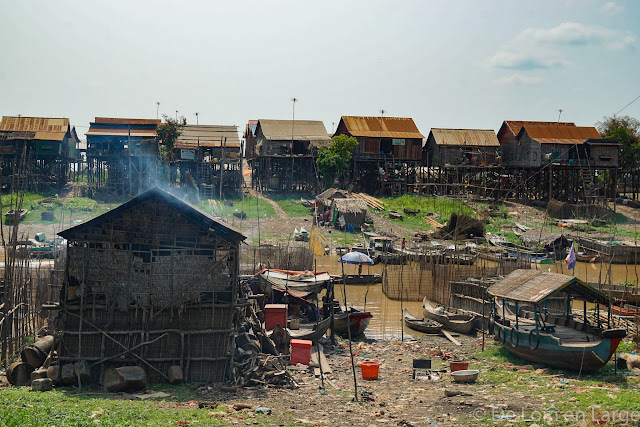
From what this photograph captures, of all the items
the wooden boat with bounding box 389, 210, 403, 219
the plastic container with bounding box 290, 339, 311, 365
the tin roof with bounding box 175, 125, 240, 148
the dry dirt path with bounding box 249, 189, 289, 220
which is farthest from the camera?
the tin roof with bounding box 175, 125, 240, 148

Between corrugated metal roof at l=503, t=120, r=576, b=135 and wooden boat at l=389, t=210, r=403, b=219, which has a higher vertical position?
corrugated metal roof at l=503, t=120, r=576, b=135

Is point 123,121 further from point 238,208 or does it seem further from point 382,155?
point 382,155

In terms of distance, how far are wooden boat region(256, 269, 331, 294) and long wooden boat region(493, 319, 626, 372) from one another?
5709 mm

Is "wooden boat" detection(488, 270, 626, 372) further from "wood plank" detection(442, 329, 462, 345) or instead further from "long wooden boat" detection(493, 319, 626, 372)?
"wood plank" detection(442, 329, 462, 345)

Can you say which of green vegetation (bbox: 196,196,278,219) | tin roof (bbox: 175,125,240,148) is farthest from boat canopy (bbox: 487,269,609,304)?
tin roof (bbox: 175,125,240,148)

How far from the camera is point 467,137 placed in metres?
56.6

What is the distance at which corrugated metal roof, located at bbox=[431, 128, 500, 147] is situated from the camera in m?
55.8

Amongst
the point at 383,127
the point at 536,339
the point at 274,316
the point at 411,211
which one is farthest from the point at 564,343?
the point at 383,127

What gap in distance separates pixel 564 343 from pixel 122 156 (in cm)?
3881

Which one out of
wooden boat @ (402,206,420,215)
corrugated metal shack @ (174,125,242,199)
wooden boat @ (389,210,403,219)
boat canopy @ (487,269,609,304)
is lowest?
boat canopy @ (487,269,609,304)

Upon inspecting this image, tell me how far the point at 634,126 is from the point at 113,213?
62359mm

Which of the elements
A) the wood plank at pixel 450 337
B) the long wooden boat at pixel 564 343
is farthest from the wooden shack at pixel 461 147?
the long wooden boat at pixel 564 343

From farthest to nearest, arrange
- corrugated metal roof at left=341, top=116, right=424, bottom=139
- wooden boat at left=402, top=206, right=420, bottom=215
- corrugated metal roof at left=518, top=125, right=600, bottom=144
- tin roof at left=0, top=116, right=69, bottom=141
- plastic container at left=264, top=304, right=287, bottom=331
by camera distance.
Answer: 1. corrugated metal roof at left=341, top=116, right=424, bottom=139
2. corrugated metal roof at left=518, top=125, right=600, bottom=144
3. tin roof at left=0, top=116, right=69, bottom=141
4. wooden boat at left=402, top=206, right=420, bottom=215
5. plastic container at left=264, top=304, right=287, bottom=331

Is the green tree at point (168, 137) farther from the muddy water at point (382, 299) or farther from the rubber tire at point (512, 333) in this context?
the rubber tire at point (512, 333)
